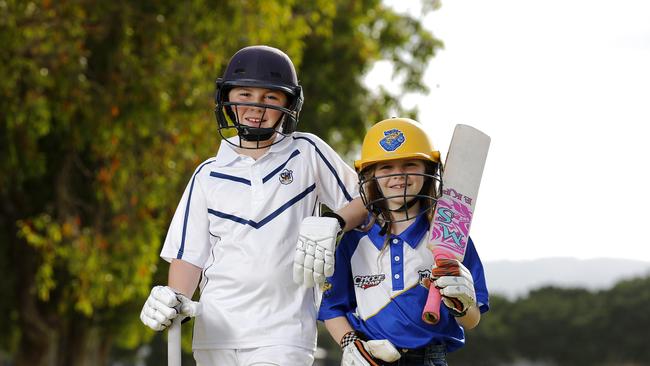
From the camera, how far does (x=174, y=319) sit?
3994 millimetres

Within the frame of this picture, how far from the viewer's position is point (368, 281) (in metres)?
3.88

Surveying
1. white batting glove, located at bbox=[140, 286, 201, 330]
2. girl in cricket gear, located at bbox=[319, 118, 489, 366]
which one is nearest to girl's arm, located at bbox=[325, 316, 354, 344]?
girl in cricket gear, located at bbox=[319, 118, 489, 366]

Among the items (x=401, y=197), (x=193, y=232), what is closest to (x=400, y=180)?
(x=401, y=197)

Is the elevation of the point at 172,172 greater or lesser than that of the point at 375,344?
greater

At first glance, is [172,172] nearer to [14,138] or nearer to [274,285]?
[14,138]

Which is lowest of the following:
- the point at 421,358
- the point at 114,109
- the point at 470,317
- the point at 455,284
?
the point at 421,358

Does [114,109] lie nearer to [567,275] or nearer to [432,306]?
[432,306]

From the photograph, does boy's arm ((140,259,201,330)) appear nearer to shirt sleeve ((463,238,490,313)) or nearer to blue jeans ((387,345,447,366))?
blue jeans ((387,345,447,366))

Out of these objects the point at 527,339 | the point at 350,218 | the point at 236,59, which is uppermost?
the point at 236,59

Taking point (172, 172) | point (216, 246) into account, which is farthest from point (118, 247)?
point (216, 246)

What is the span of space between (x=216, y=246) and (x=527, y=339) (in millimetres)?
38594

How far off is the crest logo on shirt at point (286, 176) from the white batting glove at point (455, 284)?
2.42 ft

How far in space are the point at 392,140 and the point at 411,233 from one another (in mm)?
329

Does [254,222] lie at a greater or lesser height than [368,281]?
greater
